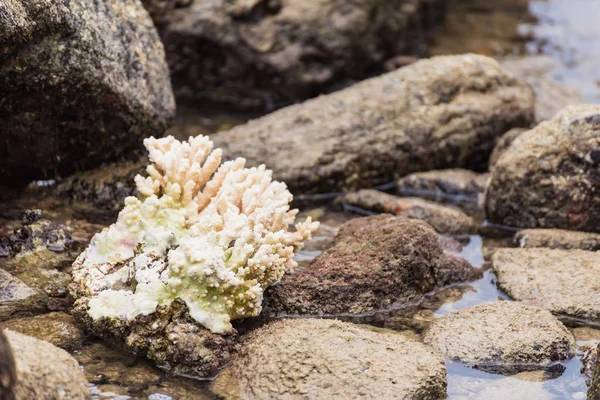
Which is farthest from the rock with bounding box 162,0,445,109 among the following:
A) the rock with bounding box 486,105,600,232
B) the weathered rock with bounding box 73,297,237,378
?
the weathered rock with bounding box 73,297,237,378

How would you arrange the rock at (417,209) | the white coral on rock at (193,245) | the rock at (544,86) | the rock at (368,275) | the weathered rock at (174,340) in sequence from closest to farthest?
the weathered rock at (174,340) → the white coral on rock at (193,245) → the rock at (368,275) → the rock at (417,209) → the rock at (544,86)

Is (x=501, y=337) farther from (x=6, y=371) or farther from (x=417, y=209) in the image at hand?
(x=6, y=371)

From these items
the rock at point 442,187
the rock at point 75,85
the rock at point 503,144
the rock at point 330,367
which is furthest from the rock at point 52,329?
the rock at point 503,144

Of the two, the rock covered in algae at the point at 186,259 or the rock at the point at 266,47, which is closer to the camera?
the rock covered in algae at the point at 186,259

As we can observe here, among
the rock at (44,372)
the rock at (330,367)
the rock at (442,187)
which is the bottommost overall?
the rock at (442,187)

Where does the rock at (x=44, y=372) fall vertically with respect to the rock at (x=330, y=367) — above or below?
above

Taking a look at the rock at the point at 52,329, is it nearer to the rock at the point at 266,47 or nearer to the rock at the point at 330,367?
the rock at the point at 330,367

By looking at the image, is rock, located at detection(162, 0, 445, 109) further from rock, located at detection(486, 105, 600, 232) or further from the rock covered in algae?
the rock covered in algae
